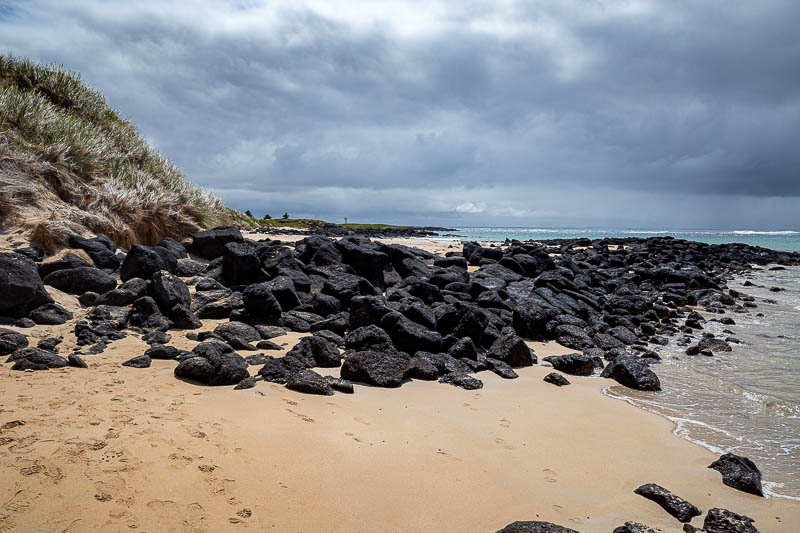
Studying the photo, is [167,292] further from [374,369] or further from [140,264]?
[374,369]

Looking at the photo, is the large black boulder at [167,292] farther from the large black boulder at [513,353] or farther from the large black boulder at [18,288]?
the large black boulder at [513,353]

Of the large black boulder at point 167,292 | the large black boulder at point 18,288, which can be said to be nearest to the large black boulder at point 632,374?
the large black boulder at point 167,292

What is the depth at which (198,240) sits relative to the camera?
11.9 meters

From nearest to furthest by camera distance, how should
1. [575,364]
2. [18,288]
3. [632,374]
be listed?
[18,288] → [632,374] → [575,364]

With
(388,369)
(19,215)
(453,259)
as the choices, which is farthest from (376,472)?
(453,259)

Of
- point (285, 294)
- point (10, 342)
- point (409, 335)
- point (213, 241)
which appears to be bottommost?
point (409, 335)

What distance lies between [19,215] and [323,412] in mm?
9014

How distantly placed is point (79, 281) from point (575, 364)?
783cm

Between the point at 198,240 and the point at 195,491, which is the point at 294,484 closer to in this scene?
the point at 195,491

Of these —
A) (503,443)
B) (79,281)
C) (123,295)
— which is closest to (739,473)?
(503,443)

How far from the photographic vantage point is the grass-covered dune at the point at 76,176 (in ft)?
32.9

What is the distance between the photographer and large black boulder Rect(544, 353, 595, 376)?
681 cm

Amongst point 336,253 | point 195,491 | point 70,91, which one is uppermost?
point 70,91

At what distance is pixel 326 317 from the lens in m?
8.17
